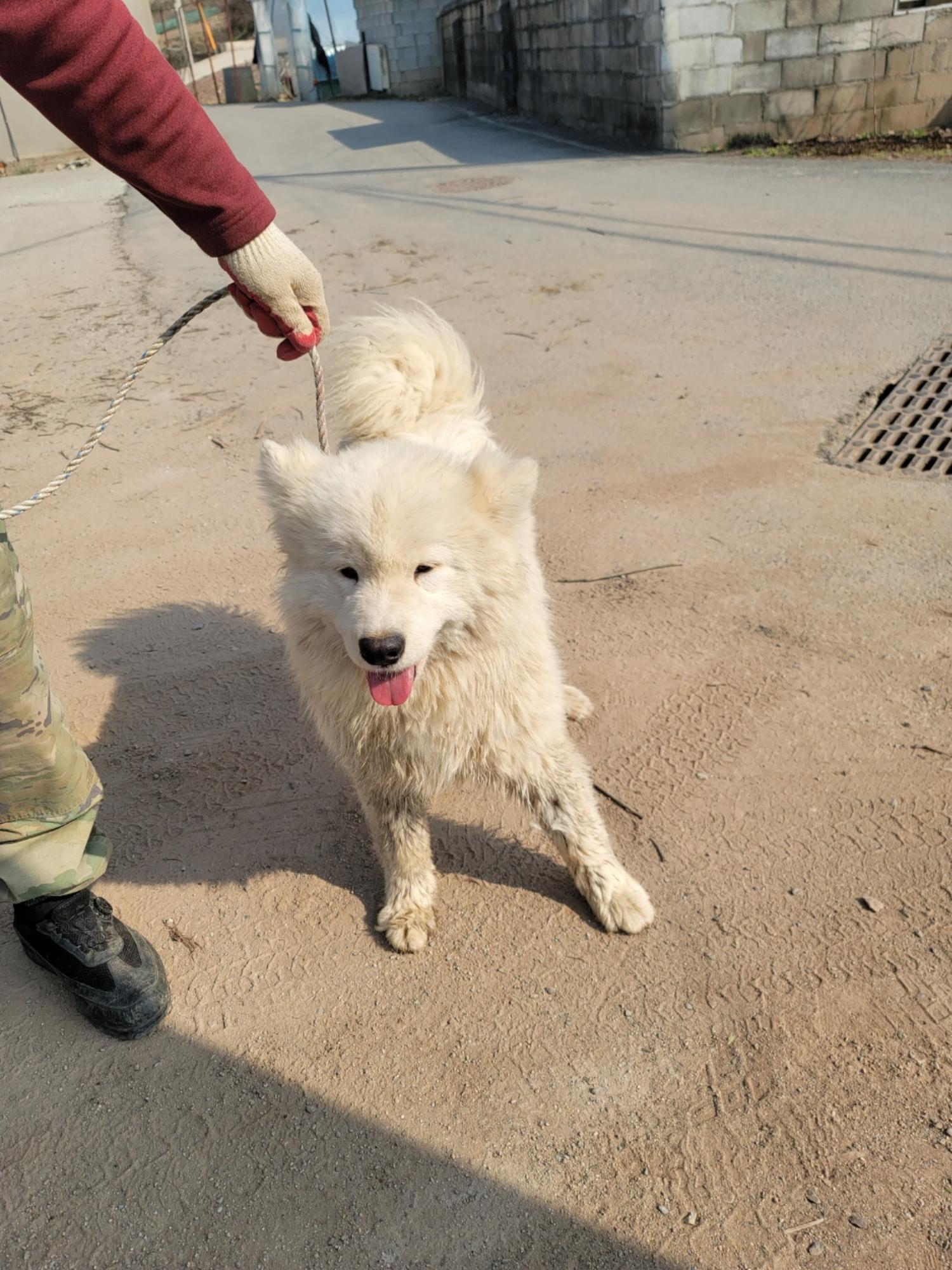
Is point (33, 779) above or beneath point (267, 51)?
beneath

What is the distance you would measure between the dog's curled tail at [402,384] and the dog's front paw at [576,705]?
845mm

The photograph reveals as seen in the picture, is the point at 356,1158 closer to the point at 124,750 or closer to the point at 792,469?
Answer: the point at 124,750

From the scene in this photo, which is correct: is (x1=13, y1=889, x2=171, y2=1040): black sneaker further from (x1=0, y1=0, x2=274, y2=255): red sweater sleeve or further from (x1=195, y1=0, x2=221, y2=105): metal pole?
(x1=195, y1=0, x2=221, y2=105): metal pole

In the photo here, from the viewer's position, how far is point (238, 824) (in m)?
2.97

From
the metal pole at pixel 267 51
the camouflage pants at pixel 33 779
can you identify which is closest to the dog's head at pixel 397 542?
the camouflage pants at pixel 33 779

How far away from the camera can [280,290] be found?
2332mm

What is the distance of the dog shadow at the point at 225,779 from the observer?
9.20 ft

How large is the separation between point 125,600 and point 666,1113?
Answer: 3050 millimetres

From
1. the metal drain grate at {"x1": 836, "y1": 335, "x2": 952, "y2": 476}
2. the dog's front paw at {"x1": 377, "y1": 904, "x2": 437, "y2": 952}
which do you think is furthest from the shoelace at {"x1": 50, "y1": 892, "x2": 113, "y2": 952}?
the metal drain grate at {"x1": 836, "y1": 335, "x2": 952, "y2": 476}

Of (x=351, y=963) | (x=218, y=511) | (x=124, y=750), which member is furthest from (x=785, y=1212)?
(x=218, y=511)

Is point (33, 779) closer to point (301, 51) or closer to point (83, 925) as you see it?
point (83, 925)

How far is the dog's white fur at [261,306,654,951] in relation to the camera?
2.15 meters

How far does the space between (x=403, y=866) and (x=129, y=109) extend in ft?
6.11

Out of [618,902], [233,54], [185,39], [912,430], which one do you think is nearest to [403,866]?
[618,902]
